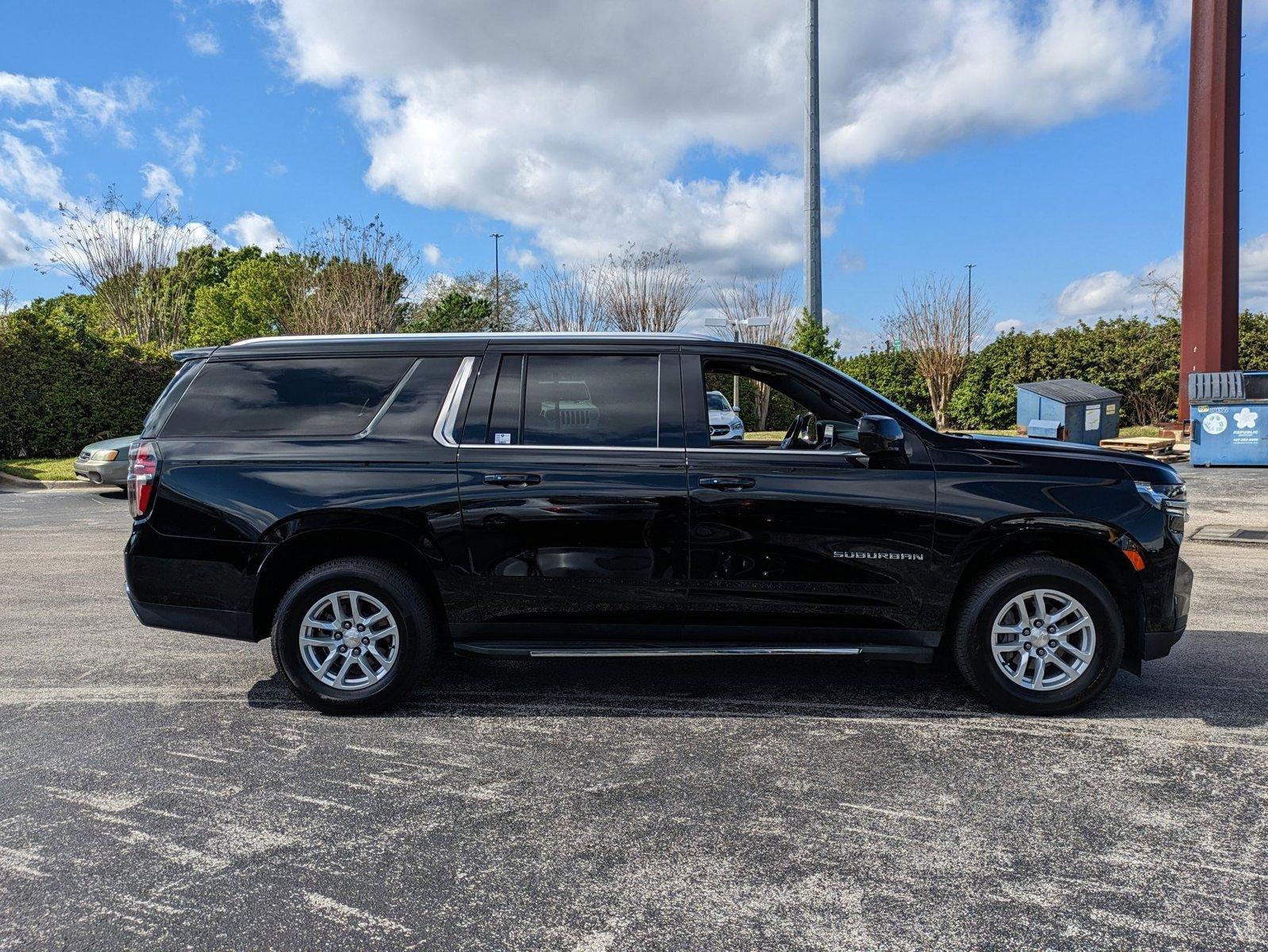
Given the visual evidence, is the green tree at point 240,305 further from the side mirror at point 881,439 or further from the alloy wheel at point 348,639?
the side mirror at point 881,439

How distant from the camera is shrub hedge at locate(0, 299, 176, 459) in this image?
19.6 metres

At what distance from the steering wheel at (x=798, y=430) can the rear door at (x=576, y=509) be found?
2.84ft

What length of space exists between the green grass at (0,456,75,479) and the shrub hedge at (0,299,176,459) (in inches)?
31.6

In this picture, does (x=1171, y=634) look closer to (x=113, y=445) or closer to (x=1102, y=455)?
(x=1102, y=455)

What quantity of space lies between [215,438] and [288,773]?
1754 millimetres

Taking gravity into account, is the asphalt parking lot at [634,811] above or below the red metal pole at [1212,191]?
below

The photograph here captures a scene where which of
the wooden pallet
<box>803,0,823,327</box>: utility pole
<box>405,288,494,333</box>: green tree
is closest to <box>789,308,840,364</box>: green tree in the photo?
<box>803,0,823,327</box>: utility pole

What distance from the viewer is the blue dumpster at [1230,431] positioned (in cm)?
1612

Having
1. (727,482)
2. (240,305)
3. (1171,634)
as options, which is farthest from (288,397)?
(240,305)

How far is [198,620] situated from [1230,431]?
58.7 feet

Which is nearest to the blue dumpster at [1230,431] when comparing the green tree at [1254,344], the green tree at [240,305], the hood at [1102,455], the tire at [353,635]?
the green tree at [1254,344]

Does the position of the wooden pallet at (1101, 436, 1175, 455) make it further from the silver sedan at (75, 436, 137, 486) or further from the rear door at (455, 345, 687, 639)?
the silver sedan at (75, 436, 137, 486)

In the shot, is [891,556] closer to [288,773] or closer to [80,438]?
[288,773]

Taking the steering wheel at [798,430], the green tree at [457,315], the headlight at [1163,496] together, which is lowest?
the headlight at [1163,496]
